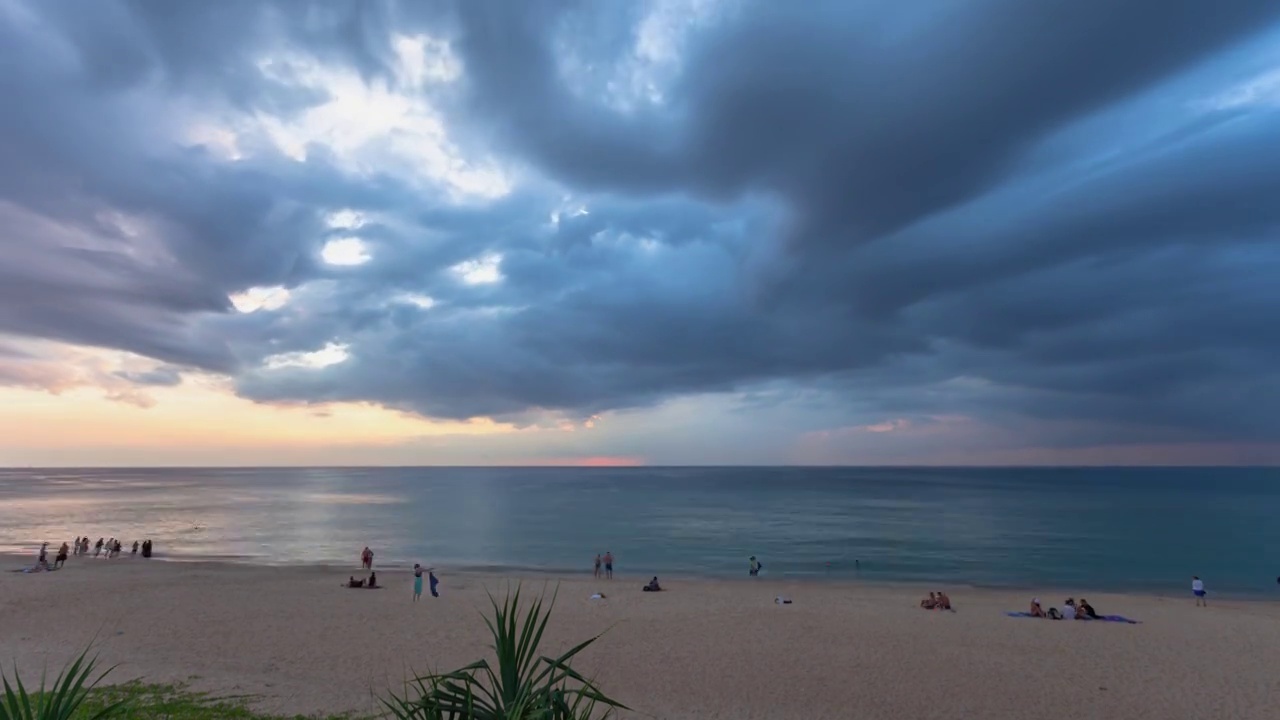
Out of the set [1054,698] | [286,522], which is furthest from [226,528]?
[1054,698]

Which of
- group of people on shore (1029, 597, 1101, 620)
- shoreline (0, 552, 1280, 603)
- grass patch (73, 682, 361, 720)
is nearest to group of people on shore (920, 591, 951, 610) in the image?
group of people on shore (1029, 597, 1101, 620)

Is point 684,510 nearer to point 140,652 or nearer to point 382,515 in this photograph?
point 382,515

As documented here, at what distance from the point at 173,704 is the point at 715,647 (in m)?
14.4

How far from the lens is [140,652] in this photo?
64.3 feet

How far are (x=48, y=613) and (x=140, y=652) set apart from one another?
358 inches

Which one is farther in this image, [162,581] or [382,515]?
[382,515]

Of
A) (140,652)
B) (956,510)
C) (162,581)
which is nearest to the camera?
(140,652)

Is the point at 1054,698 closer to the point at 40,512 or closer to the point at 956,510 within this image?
the point at 956,510

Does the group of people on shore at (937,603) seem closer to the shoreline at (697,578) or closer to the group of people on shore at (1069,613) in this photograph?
the group of people on shore at (1069,613)

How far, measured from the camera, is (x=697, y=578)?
41.2 m

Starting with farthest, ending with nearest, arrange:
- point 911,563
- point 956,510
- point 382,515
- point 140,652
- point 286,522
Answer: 1. point 956,510
2. point 382,515
3. point 286,522
4. point 911,563
5. point 140,652

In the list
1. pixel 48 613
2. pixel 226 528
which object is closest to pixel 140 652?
pixel 48 613

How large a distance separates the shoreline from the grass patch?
2108 cm

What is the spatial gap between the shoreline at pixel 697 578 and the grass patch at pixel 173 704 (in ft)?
69.2
